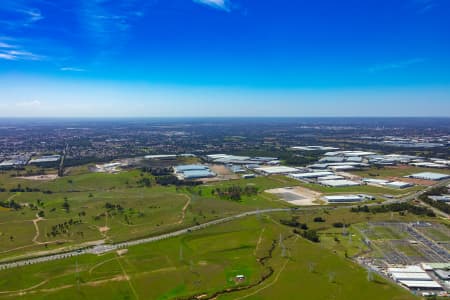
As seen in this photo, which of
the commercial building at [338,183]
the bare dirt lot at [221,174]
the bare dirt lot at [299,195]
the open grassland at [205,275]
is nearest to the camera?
the open grassland at [205,275]

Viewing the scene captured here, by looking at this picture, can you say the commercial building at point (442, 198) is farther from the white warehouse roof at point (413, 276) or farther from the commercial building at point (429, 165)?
the commercial building at point (429, 165)

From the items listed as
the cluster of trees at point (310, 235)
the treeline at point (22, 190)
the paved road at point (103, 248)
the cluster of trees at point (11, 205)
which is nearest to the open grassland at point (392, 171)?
the cluster of trees at point (310, 235)

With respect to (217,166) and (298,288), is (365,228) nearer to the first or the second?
(298,288)

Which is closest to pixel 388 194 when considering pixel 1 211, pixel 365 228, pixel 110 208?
pixel 365 228

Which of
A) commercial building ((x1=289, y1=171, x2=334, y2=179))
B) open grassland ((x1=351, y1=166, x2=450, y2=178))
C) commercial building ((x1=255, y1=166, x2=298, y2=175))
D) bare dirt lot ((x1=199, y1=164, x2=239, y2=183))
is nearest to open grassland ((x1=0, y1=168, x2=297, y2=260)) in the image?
commercial building ((x1=289, y1=171, x2=334, y2=179))

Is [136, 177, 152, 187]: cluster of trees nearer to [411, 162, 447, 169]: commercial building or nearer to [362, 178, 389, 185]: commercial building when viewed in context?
[362, 178, 389, 185]: commercial building
